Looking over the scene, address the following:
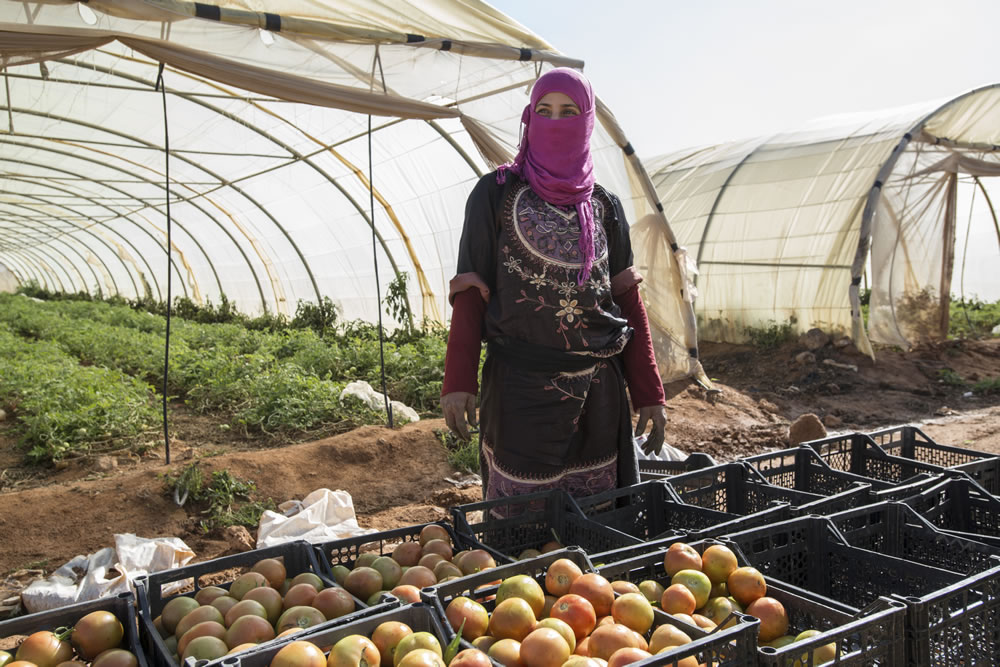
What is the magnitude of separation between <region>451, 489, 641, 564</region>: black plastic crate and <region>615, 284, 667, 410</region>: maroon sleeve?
0.53m

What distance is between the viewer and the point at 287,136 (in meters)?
8.60

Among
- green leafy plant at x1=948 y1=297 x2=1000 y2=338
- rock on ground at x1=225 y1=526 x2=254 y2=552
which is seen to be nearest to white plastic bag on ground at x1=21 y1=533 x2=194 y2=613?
rock on ground at x1=225 y1=526 x2=254 y2=552

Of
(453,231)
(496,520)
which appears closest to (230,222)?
(453,231)

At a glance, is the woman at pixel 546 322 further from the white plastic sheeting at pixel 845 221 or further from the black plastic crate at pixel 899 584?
the white plastic sheeting at pixel 845 221

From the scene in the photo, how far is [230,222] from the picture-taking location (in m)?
13.3

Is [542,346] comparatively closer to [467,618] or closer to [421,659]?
[467,618]

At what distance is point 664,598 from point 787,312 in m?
9.62

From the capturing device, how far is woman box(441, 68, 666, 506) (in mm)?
2342

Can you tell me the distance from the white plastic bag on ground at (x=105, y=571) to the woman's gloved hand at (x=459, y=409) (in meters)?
1.79

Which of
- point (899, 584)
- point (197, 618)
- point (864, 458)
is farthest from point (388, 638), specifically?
point (864, 458)

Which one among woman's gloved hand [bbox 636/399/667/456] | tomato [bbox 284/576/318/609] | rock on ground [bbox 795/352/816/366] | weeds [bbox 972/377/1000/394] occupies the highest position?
woman's gloved hand [bbox 636/399/667/456]

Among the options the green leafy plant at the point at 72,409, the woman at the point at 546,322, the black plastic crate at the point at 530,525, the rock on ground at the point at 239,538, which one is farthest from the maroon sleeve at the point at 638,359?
the green leafy plant at the point at 72,409

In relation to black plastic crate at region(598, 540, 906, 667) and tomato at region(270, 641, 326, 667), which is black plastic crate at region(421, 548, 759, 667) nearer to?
black plastic crate at region(598, 540, 906, 667)

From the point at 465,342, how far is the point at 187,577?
1.07m
